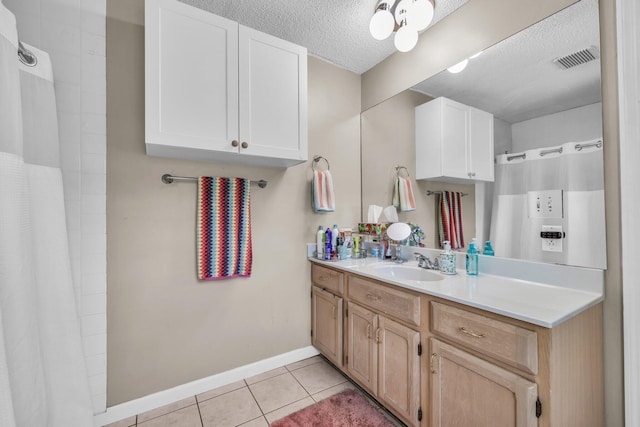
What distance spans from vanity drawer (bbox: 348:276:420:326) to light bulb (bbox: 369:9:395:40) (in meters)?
1.48

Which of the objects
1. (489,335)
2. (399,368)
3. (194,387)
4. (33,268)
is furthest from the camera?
(194,387)

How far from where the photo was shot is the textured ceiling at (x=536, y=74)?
1.23 meters

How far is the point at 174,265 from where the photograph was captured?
172cm

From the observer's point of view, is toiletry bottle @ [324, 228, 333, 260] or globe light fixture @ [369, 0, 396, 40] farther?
toiletry bottle @ [324, 228, 333, 260]

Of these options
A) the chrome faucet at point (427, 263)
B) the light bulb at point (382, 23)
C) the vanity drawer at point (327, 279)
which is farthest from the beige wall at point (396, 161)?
the vanity drawer at point (327, 279)

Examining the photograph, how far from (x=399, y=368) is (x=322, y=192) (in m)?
1.29

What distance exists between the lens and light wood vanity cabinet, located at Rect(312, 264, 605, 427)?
3.02 feet

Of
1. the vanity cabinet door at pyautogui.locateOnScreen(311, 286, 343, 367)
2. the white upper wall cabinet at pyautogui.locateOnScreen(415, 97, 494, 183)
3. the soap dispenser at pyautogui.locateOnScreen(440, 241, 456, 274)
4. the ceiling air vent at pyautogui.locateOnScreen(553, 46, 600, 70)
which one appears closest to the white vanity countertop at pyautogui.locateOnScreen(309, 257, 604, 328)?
the soap dispenser at pyautogui.locateOnScreen(440, 241, 456, 274)

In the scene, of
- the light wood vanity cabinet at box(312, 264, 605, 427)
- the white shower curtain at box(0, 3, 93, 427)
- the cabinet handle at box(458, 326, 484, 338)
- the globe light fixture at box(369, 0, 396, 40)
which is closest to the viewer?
the white shower curtain at box(0, 3, 93, 427)

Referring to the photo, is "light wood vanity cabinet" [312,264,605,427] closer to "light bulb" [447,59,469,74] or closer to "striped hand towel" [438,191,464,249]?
"striped hand towel" [438,191,464,249]

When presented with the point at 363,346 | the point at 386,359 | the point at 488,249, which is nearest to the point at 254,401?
the point at 363,346

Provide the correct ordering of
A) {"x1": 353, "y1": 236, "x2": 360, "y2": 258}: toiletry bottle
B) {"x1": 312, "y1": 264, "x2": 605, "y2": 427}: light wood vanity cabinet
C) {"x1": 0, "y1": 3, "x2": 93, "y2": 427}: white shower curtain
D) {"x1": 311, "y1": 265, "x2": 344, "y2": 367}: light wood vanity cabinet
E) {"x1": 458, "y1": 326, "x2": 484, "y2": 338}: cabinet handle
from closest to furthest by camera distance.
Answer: {"x1": 0, "y1": 3, "x2": 93, "y2": 427}: white shower curtain → {"x1": 312, "y1": 264, "x2": 605, "y2": 427}: light wood vanity cabinet → {"x1": 458, "y1": 326, "x2": 484, "y2": 338}: cabinet handle → {"x1": 311, "y1": 265, "x2": 344, "y2": 367}: light wood vanity cabinet → {"x1": 353, "y1": 236, "x2": 360, "y2": 258}: toiletry bottle

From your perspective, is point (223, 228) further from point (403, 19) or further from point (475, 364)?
point (403, 19)

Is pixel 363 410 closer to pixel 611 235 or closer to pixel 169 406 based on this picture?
pixel 169 406
